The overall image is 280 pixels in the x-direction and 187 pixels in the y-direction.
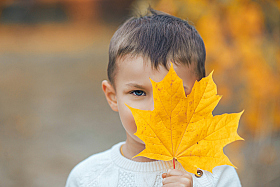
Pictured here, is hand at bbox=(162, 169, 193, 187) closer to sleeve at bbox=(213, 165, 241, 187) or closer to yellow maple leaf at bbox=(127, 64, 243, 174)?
yellow maple leaf at bbox=(127, 64, 243, 174)

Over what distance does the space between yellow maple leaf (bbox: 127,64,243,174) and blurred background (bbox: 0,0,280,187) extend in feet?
3.91

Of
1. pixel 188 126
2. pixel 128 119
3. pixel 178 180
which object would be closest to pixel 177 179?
pixel 178 180

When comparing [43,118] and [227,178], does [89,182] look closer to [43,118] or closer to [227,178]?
[227,178]

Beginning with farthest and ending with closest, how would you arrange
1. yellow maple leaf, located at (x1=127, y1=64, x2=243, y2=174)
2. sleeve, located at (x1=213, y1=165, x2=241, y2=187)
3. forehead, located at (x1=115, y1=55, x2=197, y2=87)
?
sleeve, located at (x1=213, y1=165, x2=241, y2=187) < forehead, located at (x1=115, y1=55, x2=197, y2=87) < yellow maple leaf, located at (x1=127, y1=64, x2=243, y2=174)

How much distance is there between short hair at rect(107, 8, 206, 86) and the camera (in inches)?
47.7

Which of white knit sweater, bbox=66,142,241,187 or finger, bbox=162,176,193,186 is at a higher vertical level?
finger, bbox=162,176,193,186

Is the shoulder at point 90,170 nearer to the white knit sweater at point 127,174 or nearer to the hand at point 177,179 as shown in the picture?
the white knit sweater at point 127,174

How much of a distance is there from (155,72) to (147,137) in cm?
31

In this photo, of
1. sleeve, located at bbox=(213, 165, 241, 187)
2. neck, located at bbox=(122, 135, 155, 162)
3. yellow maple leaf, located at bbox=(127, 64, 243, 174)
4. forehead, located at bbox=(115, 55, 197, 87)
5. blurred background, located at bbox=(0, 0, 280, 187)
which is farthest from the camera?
blurred background, located at bbox=(0, 0, 280, 187)

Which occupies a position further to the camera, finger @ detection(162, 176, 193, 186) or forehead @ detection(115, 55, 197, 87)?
forehead @ detection(115, 55, 197, 87)

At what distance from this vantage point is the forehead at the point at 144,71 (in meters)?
1.17

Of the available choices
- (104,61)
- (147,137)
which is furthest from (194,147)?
(104,61)

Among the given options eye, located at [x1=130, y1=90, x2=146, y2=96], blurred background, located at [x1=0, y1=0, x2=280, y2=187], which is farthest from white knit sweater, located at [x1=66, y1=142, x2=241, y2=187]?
blurred background, located at [x1=0, y1=0, x2=280, y2=187]

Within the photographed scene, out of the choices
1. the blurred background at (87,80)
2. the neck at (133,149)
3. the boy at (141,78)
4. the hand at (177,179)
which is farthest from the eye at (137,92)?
the blurred background at (87,80)
